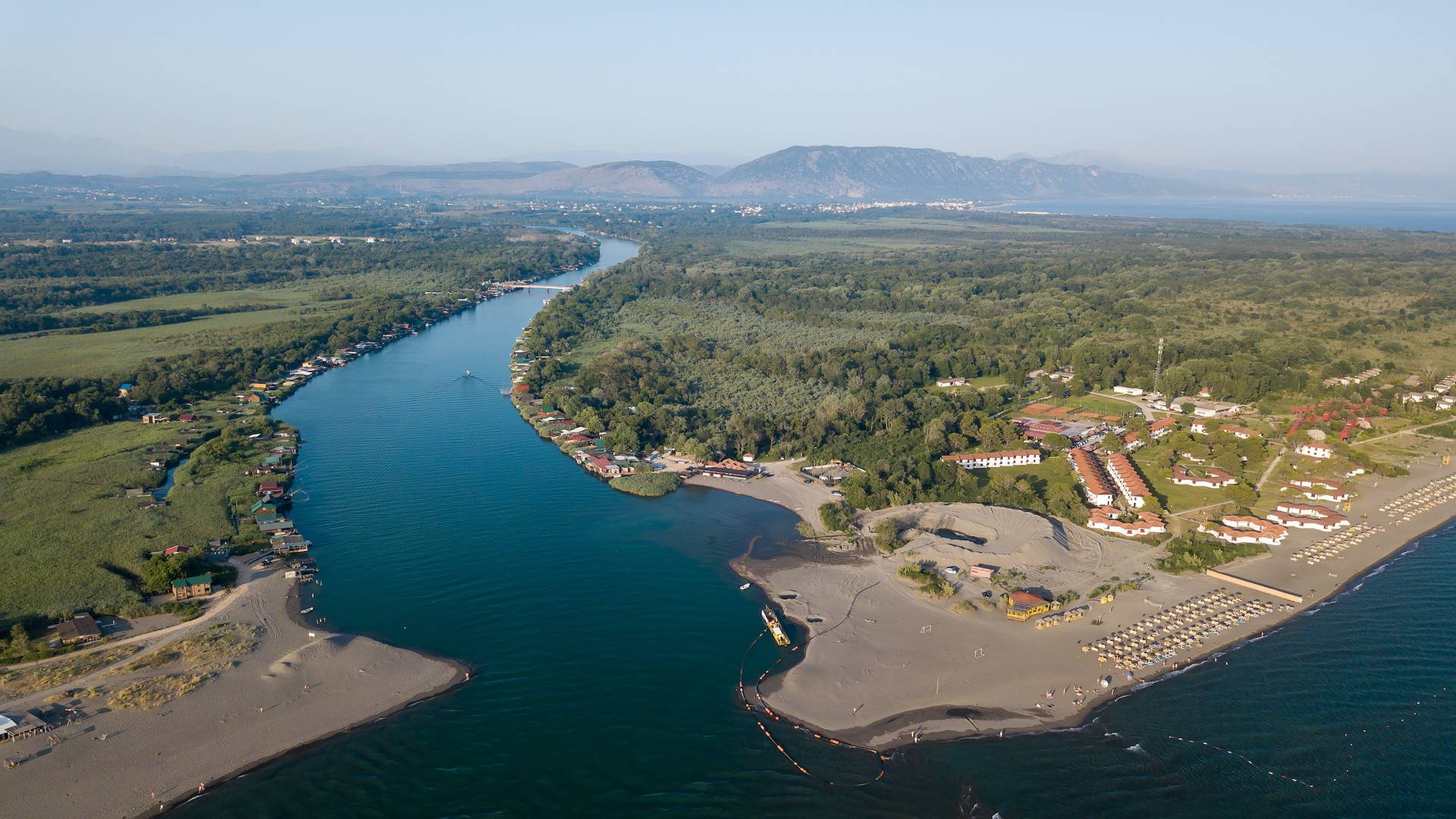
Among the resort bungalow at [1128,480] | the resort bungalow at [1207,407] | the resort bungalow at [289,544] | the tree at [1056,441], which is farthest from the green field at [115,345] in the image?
the resort bungalow at [1207,407]

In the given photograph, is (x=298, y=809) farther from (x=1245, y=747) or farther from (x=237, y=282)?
(x=237, y=282)

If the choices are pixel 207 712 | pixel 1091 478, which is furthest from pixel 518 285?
pixel 207 712

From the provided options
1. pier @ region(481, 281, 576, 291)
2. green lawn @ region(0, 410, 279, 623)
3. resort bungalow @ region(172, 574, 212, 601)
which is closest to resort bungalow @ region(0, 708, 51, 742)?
green lawn @ region(0, 410, 279, 623)

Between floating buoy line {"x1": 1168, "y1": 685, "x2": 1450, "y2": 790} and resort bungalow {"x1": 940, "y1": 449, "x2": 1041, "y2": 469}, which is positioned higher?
resort bungalow {"x1": 940, "y1": 449, "x2": 1041, "y2": 469}

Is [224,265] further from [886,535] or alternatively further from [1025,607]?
[1025,607]

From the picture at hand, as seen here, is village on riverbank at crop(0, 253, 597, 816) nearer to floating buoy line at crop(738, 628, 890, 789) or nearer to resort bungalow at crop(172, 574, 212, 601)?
resort bungalow at crop(172, 574, 212, 601)

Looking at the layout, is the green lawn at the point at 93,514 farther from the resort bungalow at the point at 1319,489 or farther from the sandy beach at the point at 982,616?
the resort bungalow at the point at 1319,489
